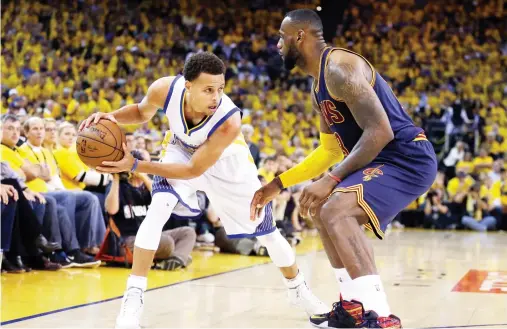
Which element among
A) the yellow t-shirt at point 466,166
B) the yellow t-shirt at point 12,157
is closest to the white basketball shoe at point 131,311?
the yellow t-shirt at point 12,157

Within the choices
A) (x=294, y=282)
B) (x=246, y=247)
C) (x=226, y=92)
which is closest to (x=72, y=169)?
(x=246, y=247)

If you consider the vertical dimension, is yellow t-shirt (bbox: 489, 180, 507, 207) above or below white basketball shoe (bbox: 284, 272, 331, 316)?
below

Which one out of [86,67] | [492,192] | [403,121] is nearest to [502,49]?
[492,192]

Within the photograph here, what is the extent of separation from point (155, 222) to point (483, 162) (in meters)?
12.0

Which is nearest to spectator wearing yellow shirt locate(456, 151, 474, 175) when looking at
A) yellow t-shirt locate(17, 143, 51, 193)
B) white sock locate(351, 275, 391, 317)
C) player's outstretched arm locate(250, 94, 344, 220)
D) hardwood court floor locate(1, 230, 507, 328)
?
hardwood court floor locate(1, 230, 507, 328)

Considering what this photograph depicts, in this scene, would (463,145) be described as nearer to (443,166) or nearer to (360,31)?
(443,166)

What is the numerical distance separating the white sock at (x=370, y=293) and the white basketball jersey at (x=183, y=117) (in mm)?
1345

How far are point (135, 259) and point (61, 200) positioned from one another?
10.4 feet

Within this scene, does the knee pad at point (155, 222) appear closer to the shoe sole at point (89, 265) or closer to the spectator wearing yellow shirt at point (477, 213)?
the shoe sole at point (89, 265)

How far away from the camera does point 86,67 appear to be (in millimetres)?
17438

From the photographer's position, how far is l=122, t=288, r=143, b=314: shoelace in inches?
178

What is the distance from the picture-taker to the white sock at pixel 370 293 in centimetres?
389

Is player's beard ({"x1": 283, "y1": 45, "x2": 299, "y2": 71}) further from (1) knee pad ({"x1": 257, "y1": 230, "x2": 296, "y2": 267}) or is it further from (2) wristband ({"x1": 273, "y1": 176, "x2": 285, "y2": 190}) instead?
(1) knee pad ({"x1": 257, "y1": 230, "x2": 296, "y2": 267})

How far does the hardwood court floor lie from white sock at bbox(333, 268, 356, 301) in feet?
1.92
